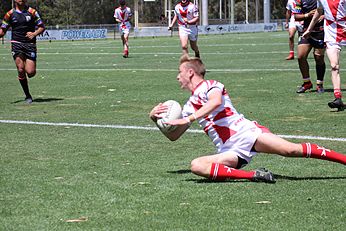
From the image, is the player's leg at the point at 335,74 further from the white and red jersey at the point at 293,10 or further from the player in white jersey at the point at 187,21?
the player in white jersey at the point at 187,21

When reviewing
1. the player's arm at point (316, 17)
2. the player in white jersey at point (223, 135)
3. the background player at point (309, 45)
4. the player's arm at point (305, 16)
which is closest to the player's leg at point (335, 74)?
the player's arm at point (316, 17)

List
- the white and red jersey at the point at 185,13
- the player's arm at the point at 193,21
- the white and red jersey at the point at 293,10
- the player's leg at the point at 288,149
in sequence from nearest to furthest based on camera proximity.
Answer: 1. the player's leg at the point at 288,149
2. the white and red jersey at the point at 293,10
3. the player's arm at the point at 193,21
4. the white and red jersey at the point at 185,13

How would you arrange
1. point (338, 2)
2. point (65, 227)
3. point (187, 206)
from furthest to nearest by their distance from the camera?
point (338, 2) < point (187, 206) < point (65, 227)

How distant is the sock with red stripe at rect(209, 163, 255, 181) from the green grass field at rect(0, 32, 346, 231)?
0.07 m

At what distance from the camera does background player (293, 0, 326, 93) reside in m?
15.7

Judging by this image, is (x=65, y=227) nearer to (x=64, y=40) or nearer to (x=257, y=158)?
(x=257, y=158)

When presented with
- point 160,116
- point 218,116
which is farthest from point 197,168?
point 160,116

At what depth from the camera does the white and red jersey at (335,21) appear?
1350 cm

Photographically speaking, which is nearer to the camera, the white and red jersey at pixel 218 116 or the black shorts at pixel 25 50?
the white and red jersey at pixel 218 116

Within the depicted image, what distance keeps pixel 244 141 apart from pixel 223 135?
22 cm

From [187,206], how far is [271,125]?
16.7 feet

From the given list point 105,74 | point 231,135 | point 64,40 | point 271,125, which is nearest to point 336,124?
point 271,125

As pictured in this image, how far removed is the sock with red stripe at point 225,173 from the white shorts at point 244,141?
0.81ft

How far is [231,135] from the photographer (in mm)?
8086
